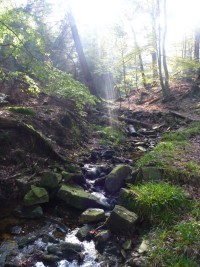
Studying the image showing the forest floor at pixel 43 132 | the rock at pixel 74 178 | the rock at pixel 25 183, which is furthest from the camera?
the forest floor at pixel 43 132

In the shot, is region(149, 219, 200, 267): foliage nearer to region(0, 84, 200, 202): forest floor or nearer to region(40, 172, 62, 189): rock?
region(40, 172, 62, 189): rock

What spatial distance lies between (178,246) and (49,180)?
365 cm

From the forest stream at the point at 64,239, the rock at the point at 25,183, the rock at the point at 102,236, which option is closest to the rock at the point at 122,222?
the forest stream at the point at 64,239

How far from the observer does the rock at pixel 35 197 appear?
602cm

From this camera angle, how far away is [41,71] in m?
6.96

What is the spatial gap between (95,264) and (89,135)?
839 cm

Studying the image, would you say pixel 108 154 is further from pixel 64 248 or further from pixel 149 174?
pixel 64 248

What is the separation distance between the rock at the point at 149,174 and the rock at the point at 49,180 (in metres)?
2.13

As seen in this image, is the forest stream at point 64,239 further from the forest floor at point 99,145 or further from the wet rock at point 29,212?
the forest floor at point 99,145

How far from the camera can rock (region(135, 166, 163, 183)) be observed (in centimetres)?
639

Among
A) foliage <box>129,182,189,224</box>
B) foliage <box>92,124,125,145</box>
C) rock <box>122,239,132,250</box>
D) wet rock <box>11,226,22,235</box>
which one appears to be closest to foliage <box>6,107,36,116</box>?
foliage <box>92,124,125,145</box>

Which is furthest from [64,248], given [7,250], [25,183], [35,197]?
[25,183]

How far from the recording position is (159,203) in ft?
16.9

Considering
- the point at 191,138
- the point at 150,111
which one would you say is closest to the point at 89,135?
the point at 191,138
